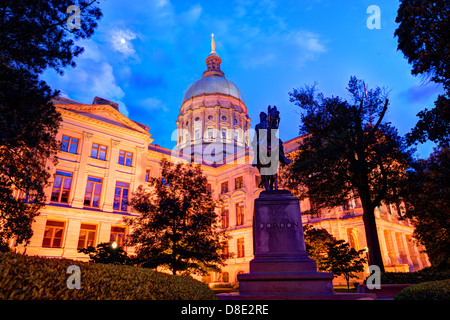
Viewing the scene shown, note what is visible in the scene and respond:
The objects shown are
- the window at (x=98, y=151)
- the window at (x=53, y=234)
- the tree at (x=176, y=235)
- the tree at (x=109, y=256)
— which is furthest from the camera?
the window at (x=98, y=151)

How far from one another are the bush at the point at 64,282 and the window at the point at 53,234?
30889 mm

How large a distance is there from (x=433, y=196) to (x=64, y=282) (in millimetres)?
15745

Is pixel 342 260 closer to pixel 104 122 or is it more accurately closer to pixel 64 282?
pixel 64 282

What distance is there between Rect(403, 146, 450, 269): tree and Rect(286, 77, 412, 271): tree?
1282 mm

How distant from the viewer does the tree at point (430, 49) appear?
1270cm

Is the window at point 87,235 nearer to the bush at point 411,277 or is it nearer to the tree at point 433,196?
the bush at point 411,277

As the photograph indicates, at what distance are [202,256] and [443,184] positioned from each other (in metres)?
13.2

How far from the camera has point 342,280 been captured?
33.2 meters

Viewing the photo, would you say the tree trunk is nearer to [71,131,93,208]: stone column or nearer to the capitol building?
the capitol building

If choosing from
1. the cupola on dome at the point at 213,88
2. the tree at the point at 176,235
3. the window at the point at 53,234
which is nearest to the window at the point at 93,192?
the window at the point at 53,234

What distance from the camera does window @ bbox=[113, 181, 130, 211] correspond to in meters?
37.1

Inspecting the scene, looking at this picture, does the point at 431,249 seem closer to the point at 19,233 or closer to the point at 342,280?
the point at 342,280
